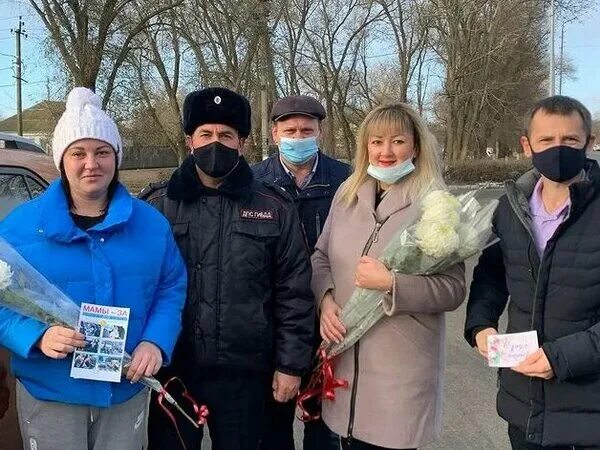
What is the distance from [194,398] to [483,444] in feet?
7.44

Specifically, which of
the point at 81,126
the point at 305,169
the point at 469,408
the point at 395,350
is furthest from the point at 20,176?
the point at 469,408

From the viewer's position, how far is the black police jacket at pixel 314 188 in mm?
3406

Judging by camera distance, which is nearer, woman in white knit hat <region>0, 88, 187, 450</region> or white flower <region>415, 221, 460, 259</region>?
woman in white knit hat <region>0, 88, 187, 450</region>

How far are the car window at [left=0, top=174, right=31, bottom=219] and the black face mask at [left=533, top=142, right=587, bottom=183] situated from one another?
8.05ft

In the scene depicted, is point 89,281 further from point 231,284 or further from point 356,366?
point 356,366

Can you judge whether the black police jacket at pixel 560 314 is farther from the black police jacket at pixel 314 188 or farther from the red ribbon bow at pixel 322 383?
the black police jacket at pixel 314 188

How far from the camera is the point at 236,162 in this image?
8.82ft

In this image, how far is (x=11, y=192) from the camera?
3256 millimetres

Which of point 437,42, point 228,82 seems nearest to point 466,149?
point 437,42

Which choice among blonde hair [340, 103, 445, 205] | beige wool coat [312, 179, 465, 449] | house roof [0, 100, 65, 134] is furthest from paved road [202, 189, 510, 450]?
house roof [0, 100, 65, 134]

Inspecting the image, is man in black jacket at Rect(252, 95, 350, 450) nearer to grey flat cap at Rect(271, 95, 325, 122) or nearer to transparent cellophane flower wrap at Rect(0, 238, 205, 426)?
grey flat cap at Rect(271, 95, 325, 122)

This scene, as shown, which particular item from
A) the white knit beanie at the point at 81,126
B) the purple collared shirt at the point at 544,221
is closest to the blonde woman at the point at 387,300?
the purple collared shirt at the point at 544,221

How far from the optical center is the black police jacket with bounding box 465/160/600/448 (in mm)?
2221

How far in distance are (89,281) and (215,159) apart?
2.35 feet
